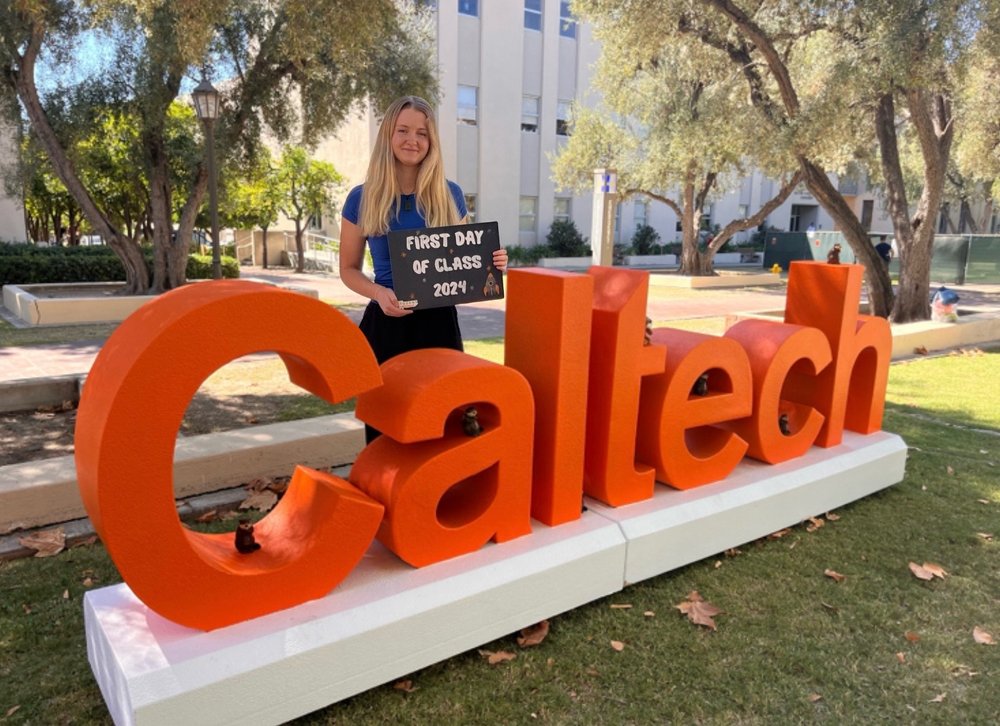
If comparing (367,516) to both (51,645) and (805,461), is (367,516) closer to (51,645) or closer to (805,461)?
(51,645)

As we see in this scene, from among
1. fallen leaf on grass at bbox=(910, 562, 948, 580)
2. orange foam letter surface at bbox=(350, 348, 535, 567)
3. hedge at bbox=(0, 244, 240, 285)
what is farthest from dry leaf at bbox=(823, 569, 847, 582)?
hedge at bbox=(0, 244, 240, 285)

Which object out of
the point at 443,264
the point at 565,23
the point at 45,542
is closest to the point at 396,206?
the point at 443,264

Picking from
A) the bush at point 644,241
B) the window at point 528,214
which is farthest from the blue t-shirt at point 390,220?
the bush at point 644,241

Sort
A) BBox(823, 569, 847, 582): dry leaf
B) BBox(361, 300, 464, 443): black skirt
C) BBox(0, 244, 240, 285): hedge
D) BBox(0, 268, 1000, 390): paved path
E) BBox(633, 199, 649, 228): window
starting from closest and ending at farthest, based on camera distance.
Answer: BBox(361, 300, 464, 443): black skirt < BBox(823, 569, 847, 582): dry leaf < BBox(0, 268, 1000, 390): paved path < BBox(0, 244, 240, 285): hedge < BBox(633, 199, 649, 228): window

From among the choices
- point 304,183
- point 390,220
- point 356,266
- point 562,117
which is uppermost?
point 562,117

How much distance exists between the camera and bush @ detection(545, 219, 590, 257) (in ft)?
97.6

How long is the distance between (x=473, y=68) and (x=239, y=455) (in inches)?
990

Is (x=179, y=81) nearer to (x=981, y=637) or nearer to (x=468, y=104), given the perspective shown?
(x=981, y=637)

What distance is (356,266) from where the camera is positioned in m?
3.25

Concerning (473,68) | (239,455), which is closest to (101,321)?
(239,455)

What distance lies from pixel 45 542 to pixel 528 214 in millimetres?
27504

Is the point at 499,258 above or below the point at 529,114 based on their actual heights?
below

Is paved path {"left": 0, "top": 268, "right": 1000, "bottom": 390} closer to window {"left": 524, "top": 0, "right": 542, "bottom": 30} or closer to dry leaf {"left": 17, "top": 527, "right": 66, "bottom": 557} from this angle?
dry leaf {"left": 17, "top": 527, "right": 66, "bottom": 557}

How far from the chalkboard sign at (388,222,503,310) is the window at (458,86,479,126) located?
25389 mm
